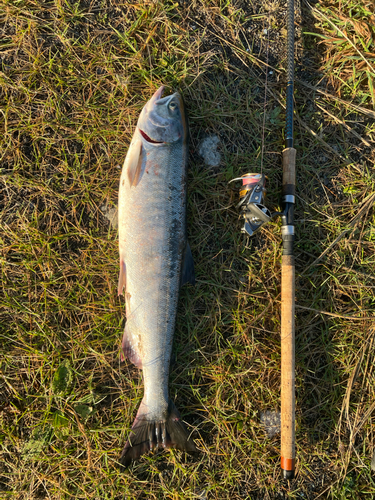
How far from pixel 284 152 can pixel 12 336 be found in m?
2.86

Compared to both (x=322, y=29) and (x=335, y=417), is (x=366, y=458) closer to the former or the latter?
(x=335, y=417)

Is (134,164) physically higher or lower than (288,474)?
higher

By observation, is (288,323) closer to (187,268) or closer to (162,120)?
(187,268)

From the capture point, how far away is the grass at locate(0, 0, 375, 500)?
2.59 m

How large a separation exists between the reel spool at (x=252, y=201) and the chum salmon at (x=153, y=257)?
1.73ft

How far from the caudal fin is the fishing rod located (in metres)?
0.79

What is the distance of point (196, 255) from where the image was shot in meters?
2.78

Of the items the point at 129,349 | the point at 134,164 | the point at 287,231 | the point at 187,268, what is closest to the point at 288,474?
the point at 129,349

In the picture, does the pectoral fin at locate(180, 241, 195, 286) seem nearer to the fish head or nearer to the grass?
the grass

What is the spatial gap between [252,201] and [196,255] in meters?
0.70

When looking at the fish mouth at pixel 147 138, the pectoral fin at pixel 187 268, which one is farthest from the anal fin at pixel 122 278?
the fish mouth at pixel 147 138

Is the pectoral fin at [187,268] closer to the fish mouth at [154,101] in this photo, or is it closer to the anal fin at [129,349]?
the anal fin at [129,349]

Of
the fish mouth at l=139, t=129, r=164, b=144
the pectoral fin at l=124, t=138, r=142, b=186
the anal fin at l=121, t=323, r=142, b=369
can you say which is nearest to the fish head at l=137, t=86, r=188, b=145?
the fish mouth at l=139, t=129, r=164, b=144

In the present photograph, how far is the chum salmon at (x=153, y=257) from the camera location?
242 centimetres
